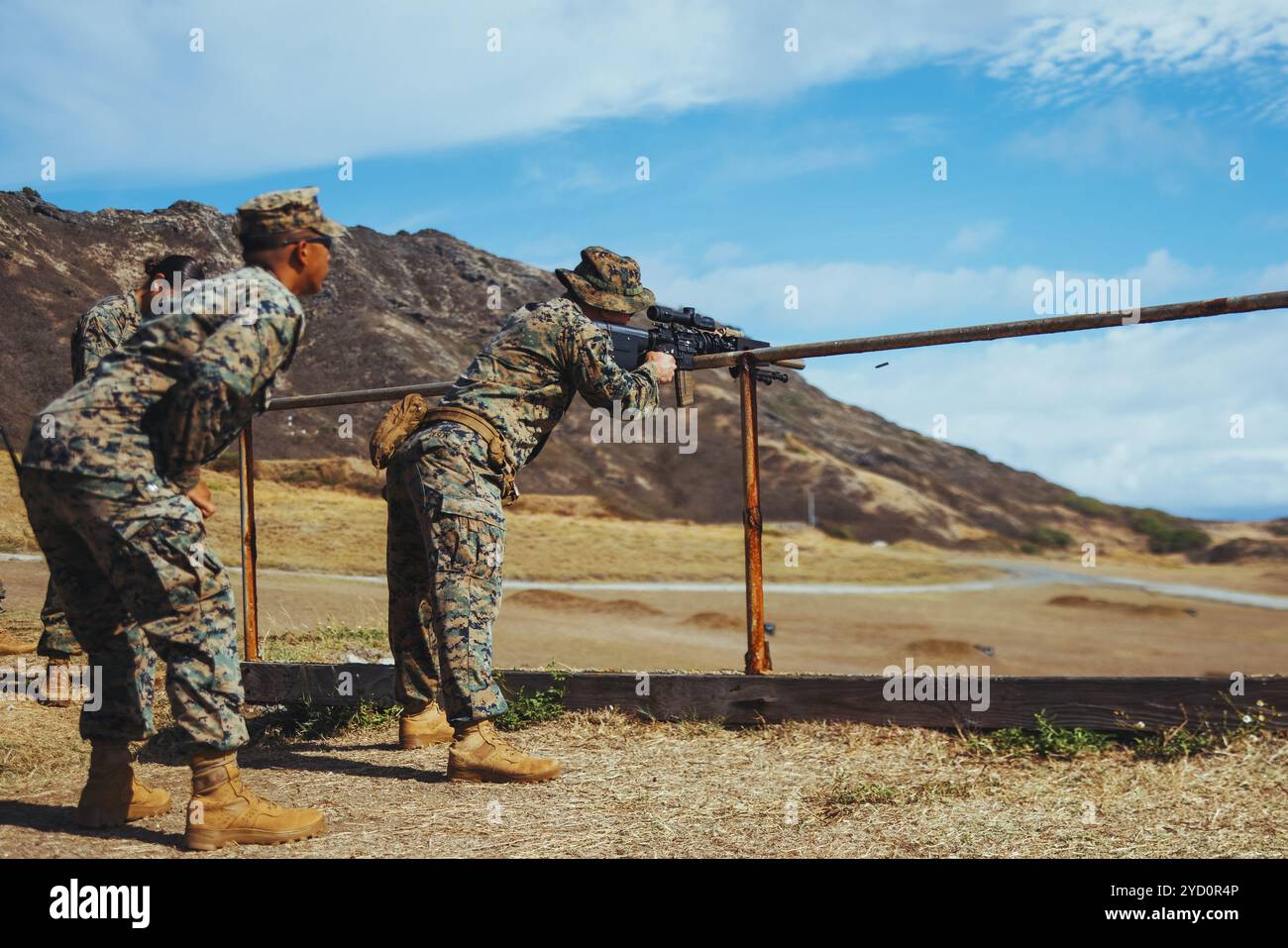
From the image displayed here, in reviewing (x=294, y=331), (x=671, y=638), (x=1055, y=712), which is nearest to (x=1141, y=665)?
(x=671, y=638)

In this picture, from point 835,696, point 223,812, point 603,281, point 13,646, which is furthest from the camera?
point 13,646

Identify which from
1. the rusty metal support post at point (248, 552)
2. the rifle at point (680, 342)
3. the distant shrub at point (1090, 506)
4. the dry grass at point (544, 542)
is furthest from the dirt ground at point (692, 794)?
the distant shrub at point (1090, 506)

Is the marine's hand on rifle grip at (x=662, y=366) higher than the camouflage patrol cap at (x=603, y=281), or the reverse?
the camouflage patrol cap at (x=603, y=281)

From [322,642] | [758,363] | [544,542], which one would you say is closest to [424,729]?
[758,363]

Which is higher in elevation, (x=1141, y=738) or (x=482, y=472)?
(x=482, y=472)

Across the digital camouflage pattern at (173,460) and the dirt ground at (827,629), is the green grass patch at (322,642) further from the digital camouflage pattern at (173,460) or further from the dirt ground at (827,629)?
the digital camouflage pattern at (173,460)

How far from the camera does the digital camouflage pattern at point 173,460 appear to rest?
320 centimetres

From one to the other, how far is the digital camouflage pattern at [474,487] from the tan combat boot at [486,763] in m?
0.12

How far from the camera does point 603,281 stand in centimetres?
474

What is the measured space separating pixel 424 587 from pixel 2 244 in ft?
165

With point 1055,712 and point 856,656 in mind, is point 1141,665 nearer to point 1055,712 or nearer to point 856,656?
point 856,656

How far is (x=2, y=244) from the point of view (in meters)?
46.6

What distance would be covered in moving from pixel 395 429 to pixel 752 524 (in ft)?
5.67

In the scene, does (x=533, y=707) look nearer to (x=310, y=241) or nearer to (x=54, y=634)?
(x=310, y=241)
